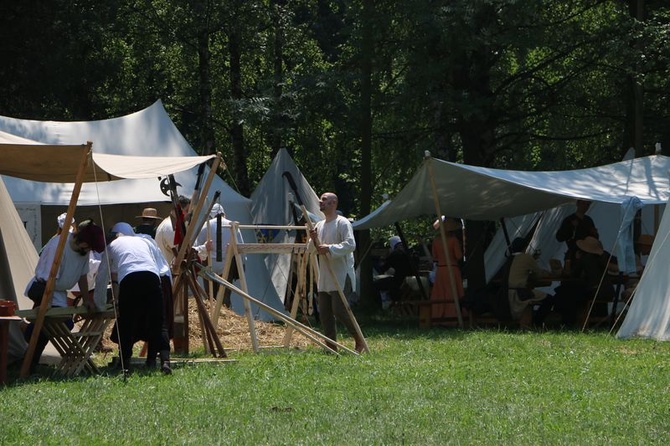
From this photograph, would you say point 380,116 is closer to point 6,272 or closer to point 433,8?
point 433,8

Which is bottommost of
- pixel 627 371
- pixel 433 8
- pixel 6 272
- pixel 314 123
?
pixel 627 371

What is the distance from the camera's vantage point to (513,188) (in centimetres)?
1559

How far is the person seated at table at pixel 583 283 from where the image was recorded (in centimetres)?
1466

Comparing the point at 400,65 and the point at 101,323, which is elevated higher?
the point at 400,65

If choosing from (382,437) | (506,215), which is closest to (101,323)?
(382,437)

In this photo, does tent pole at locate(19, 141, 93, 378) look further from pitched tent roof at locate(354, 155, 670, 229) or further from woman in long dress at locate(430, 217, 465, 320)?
woman in long dress at locate(430, 217, 465, 320)

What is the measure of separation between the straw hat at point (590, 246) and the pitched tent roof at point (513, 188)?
65cm

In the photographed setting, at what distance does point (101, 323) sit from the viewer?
10141mm

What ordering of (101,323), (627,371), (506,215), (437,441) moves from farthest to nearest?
1. (506,215)
2. (101,323)
3. (627,371)
4. (437,441)

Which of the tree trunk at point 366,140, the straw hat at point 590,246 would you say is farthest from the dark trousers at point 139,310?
the tree trunk at point 366,140

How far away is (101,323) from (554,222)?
10526 millimetres

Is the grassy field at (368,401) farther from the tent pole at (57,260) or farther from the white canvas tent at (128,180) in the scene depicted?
the white canvas tent at (128,180)

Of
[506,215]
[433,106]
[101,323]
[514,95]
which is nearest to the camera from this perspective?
[101,323]

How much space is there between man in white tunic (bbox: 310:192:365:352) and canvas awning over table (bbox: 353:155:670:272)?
3.63 meters
